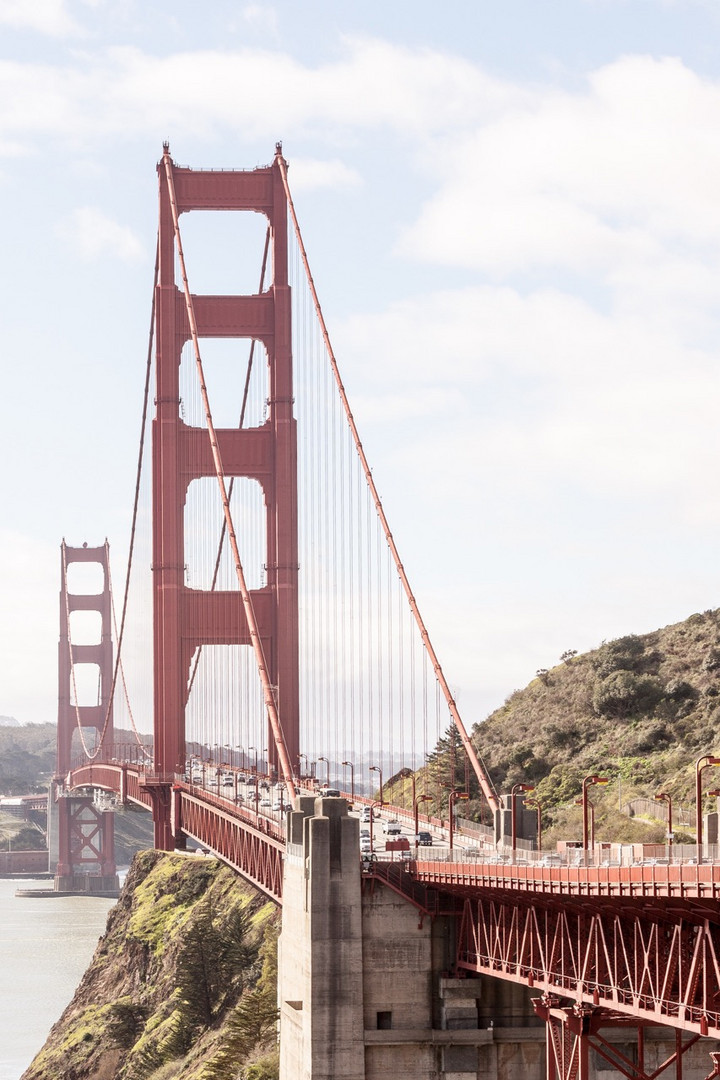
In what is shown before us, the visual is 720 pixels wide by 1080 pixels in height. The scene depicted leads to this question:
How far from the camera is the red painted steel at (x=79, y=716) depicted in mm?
173625

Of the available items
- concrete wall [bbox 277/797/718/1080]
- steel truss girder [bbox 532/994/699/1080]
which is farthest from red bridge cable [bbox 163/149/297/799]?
steel truss girder [bbox 532/994/699/1080]

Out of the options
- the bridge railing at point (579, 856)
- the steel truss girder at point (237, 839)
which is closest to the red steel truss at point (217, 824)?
the steel truss girder at point (237, 839)

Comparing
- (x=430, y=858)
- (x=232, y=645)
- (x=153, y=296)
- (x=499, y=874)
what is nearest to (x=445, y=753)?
(x=232, y=645)

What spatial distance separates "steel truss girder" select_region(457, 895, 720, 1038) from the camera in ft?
93.1

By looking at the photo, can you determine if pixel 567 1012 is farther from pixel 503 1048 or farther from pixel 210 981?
pixel 210 981

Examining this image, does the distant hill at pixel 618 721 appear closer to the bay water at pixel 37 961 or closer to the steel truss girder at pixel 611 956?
the bay water at pixel 37 961

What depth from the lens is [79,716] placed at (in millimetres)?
175000

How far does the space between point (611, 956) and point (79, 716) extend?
14595 centimetres

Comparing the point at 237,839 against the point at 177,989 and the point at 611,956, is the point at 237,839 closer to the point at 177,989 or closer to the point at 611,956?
the point at 177,989

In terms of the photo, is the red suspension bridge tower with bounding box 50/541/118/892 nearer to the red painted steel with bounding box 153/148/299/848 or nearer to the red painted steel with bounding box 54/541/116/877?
the red painted steel with bounding box 54/541/116/877

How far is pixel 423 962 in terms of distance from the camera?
4134cm

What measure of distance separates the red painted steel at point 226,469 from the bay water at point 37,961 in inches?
486

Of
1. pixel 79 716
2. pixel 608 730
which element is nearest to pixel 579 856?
pixel 608 730

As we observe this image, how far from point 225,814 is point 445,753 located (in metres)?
28.2
